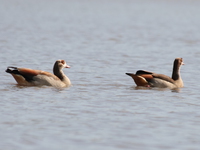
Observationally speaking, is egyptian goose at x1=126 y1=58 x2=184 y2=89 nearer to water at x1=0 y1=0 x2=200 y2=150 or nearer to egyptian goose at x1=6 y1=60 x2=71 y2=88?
water at x1=0 y1=0 x2=200 y2=150

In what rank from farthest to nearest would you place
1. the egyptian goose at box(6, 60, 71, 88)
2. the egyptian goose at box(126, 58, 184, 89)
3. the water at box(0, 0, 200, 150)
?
the egyptian goose at box(126, 58, 184, 89), the egyptian goose at box(6, 60, 71, 88), the water at box(0, 0, 200, 150)

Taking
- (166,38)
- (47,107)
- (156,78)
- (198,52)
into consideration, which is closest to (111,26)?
(166,38)

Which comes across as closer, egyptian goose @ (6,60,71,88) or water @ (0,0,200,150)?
water @ (0,0,200,150)

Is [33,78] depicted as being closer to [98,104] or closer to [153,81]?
[98,104]

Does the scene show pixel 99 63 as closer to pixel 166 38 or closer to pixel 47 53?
pixel 47 53

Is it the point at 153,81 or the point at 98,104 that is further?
the point at 153,81

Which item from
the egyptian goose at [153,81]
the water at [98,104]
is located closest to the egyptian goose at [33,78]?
the water at [98,104]

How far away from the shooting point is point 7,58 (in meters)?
23.8

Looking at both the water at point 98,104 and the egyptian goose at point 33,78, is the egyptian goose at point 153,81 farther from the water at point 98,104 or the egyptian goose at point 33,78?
the egyptian goose at point 33,78

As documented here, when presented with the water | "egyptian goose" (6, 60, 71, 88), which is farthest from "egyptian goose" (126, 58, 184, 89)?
"egyptian goose" (6, 60, 71, 88)

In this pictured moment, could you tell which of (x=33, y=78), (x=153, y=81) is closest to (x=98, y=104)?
(x=33, y=78)

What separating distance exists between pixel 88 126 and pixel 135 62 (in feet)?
43.1

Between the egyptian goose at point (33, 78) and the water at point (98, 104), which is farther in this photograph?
the egyptian goose at point (33, 78)

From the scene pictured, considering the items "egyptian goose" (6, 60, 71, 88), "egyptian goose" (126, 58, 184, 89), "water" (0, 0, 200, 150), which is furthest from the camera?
"egyptian goose" (126, 58, 184, 89)
